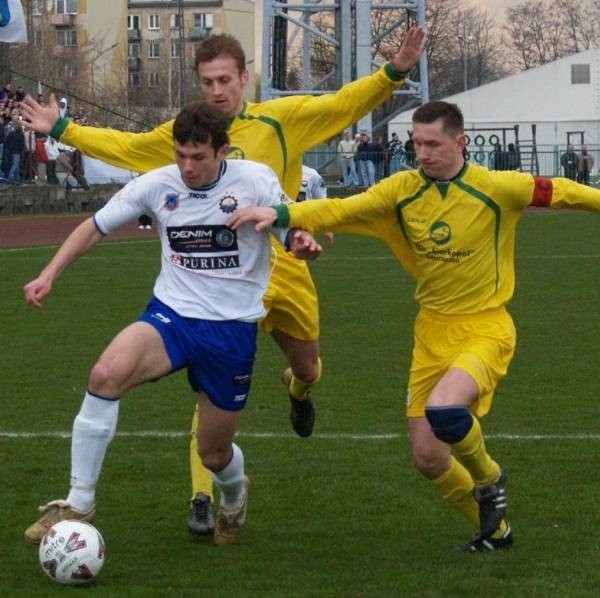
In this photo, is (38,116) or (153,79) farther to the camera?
(153,79)

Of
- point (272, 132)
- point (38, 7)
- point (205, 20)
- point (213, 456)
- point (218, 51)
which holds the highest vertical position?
point (205, 20)

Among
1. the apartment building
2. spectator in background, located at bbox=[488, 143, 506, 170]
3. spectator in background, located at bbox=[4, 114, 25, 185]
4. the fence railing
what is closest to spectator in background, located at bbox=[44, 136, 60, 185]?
spectator in background, located at bbox=[4, 114, 25, 185]

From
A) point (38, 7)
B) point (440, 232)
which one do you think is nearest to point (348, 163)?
point (440, 232)

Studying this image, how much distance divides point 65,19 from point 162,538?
390 feet

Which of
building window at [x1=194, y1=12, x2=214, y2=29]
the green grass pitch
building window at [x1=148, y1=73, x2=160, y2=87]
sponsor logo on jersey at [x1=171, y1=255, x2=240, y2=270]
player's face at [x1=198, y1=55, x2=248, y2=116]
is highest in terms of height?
building window at [x1=194, y1=12, x2=214, y2=29]

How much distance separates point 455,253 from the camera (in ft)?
22.5

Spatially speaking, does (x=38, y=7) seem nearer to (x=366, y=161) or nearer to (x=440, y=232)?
(x=366, y=161)

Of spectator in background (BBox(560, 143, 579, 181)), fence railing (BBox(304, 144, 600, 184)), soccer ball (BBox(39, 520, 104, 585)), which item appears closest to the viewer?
soccer ball (BBox(39, 520, 104, 585))

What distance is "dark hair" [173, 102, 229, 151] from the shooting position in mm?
6479

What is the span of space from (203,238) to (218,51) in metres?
1.26

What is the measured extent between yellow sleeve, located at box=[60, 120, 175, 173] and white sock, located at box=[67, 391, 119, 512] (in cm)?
176

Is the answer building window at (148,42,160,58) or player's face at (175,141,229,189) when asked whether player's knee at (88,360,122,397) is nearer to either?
player's face at (175,141,229,189)

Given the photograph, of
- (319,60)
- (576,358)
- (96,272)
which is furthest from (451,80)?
(576,358)

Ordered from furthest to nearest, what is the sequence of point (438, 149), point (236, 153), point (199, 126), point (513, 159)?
point (513, 159), point (236, 153), point (438, 149), point (199, 126)
